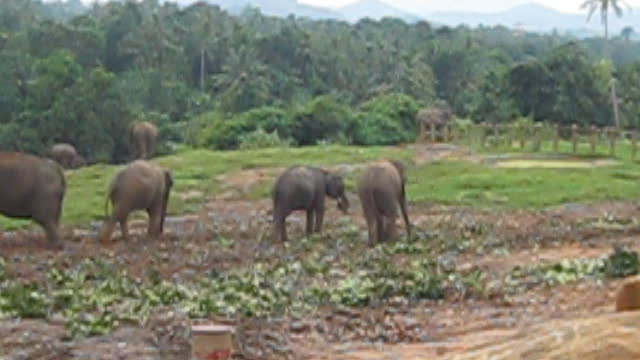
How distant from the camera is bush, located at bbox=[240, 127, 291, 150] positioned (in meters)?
49.0

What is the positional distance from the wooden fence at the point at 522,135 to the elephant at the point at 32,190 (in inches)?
933

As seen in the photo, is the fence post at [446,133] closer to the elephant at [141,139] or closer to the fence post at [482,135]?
the fence post at [482,135]

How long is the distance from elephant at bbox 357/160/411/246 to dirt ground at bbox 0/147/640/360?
1627mm

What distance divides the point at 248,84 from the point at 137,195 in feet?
133

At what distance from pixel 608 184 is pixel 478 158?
8.96 meters

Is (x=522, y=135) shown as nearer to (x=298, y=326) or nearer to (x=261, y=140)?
(x=261, y=140)

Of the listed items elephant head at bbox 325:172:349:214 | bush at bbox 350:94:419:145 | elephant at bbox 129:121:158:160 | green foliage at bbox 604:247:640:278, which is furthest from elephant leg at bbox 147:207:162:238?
bush at bbox 350:94:419:145

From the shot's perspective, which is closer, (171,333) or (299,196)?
(171,333)

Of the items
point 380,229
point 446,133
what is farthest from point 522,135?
point 380,229

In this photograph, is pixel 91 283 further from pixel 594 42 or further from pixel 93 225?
pixel 594 42

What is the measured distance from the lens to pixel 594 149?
4281 centimetres

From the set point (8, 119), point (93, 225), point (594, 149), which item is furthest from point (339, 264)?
point (8, 119)

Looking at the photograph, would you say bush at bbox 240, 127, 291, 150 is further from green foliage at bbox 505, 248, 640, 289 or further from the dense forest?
green foliage at bbox 505, 248, 640, 289

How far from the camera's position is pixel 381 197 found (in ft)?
72.6
